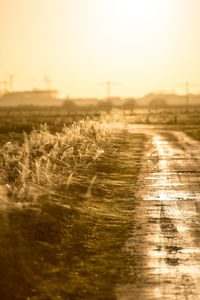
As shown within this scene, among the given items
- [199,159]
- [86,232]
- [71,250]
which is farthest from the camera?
[199,159]

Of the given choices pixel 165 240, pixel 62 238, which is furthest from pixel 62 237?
pixel 165 240

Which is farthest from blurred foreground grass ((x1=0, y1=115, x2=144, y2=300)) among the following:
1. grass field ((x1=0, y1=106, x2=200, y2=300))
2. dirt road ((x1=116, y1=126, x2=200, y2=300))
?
dirt road ((x1=116, y1=126, x2=200, y2=300))

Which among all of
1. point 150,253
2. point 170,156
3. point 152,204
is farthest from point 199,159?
point 150,253

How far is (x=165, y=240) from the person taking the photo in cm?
925

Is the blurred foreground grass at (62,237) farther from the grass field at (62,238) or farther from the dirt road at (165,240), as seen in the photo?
the dirt road at (165,240)

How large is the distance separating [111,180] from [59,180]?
3942 millimetres

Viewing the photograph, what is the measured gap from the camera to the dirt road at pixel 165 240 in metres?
6.88

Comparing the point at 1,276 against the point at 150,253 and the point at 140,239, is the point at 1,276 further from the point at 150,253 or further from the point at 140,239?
the point at 140,239

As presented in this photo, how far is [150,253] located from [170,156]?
16.5m

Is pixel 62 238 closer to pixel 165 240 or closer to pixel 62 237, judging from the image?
pixel 62 237

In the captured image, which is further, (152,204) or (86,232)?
(152,204)

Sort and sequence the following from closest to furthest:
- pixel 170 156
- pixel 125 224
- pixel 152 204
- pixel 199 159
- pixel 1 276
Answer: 1. pixel 1 276
2. pixel 125 224
3. pixel 152 204
4. pixel 199 159
5. pixel 170 156

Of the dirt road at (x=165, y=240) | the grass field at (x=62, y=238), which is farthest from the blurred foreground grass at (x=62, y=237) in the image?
the dirt road at (x=165, y=240)

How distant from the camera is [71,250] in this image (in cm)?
870
